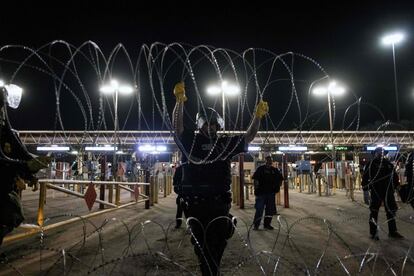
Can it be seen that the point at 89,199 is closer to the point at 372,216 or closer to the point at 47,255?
the point at 47,255

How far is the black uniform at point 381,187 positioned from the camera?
845 centimetres

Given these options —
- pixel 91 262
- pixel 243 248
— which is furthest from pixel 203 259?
pixel 243 248

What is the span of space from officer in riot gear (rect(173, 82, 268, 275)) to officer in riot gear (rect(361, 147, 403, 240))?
5591 millimetres

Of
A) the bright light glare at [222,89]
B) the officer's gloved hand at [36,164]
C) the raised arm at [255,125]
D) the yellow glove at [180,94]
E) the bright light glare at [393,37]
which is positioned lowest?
the officer's gloved hand at [36,164]

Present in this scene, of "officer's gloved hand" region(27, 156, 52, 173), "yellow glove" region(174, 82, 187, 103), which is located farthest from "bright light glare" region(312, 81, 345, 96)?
"officer's gloved hand" region(27, 156, 52, 173)

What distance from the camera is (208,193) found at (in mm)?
3742

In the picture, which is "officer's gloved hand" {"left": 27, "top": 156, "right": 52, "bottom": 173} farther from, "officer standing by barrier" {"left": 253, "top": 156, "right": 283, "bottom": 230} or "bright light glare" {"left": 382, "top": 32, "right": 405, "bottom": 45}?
"bright light glare" {"left": 382, "top": 32, "right": 405, "bottom": 45}

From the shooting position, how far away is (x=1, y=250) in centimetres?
663

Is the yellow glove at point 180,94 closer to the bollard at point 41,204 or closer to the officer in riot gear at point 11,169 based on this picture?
the officer in riot gear at point 11,169

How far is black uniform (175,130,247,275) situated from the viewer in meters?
3.73

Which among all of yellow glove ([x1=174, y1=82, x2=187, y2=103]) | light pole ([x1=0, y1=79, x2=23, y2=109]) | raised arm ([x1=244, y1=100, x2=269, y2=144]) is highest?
light pole ([x1=0, y1=79, x2=23, y2=109])

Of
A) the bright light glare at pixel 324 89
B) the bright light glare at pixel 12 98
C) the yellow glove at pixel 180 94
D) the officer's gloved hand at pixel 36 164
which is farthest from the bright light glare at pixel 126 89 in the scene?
the yellow glove at pixel 180 94

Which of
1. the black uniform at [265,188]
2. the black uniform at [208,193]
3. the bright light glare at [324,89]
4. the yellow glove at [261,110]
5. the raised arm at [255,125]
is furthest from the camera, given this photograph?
the bright light glare at [324,89]

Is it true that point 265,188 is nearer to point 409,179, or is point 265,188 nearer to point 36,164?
point 409,179
